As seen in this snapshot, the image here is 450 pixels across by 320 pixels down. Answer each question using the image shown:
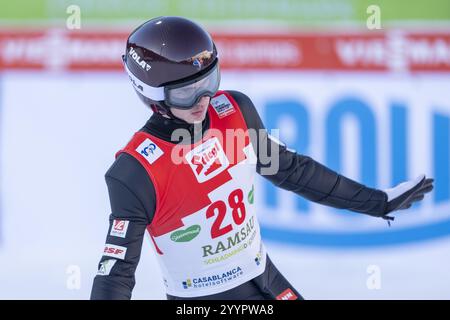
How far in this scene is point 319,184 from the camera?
3.78 metres

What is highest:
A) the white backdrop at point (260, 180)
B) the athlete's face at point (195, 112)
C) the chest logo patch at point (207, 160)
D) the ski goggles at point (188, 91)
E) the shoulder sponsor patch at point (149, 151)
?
the ski goggles at point (188, 91)

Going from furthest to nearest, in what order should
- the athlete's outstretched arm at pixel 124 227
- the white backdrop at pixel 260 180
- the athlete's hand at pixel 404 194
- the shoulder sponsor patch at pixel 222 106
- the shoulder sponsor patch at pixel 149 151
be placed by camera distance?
1. the white backdrop at pixel 260 180
2. the athlete's hand at pixel 404 194
3. the shoulder sponsor patch at pixel 222 106
4. the shoulder sponsor patch at pixel 149 151
5. the athlete's outstretched arm at pixel 124 227

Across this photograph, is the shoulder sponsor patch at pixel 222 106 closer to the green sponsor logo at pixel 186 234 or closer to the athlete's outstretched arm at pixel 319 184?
the athlete's outstretched arm at pixel 319 184

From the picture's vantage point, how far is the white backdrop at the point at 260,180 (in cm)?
701

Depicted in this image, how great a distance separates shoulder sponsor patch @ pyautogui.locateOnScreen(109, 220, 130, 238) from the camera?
127 inches

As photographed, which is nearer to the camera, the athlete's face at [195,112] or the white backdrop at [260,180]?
the athlete's face at [195,112]

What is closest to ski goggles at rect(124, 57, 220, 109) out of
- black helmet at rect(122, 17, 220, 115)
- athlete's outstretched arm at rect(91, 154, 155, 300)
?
black helmet at rect(122, 17, 220, 115)

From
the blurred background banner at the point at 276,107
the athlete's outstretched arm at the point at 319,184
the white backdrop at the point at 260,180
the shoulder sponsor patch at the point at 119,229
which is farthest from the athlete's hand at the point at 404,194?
the blurred background banner at the point at 276,107

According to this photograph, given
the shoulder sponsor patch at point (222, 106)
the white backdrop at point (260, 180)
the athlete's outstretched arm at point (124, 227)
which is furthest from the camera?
the white backdrop at point (260, 180)

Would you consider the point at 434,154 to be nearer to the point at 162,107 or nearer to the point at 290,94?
the point at 290,94

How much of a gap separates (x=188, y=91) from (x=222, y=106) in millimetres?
237

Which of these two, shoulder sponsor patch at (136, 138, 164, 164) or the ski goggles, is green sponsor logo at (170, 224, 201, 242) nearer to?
shoulder sponsor patch at (136, 138, 164, 164)

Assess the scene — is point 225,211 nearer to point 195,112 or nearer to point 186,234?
point 186,234
